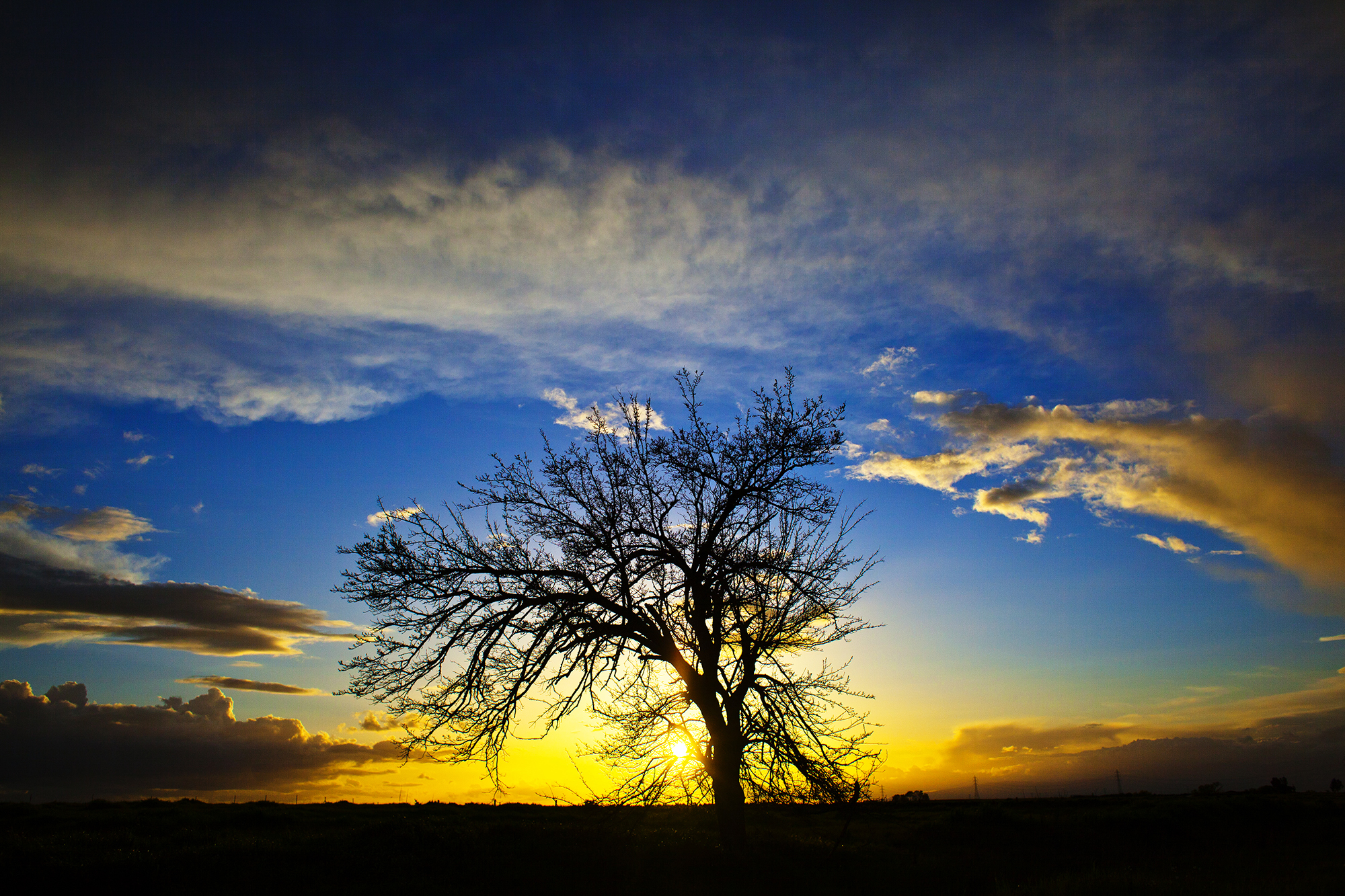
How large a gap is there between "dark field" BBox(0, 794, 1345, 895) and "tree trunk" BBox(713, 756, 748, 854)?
503 mm

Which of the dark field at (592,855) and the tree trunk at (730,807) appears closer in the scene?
the dark field at (592,855)

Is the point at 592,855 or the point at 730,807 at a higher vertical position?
the point at 730,807

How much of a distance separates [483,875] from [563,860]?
1704mm

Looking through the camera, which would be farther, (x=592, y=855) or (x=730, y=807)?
(x=592, y=855)

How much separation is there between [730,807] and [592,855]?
3655 mm

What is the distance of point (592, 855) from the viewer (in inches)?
552

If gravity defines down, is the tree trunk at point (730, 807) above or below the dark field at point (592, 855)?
above

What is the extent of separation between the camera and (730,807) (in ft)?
40.9

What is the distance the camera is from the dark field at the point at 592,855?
39.3 ft

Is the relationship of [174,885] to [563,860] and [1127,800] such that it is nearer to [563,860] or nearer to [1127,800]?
[563,860]

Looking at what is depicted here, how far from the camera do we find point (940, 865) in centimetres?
1602

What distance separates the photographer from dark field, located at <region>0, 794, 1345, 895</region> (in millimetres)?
11977

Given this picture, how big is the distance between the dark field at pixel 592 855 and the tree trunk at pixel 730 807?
0.50 meters

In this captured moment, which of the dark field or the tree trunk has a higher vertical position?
the tree trunk
